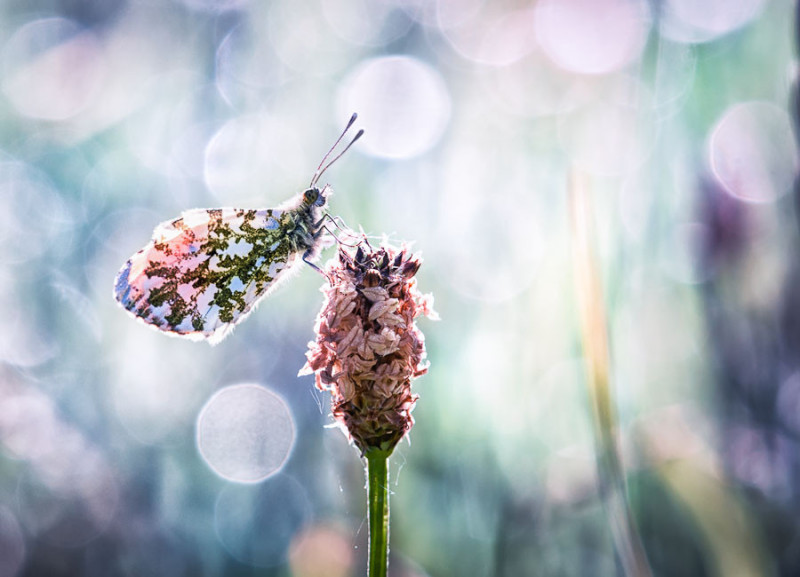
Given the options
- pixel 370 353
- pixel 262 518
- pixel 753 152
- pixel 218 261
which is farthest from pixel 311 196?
pixel 753 152

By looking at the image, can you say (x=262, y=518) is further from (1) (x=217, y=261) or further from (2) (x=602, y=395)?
(2) (x=602, y=395)

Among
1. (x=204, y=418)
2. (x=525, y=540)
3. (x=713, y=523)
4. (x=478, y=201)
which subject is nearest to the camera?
(x=713, y=523)

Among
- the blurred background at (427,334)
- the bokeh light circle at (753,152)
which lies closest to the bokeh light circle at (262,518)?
the blurred background at (427,334)

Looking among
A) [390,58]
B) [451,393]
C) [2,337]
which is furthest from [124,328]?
[390,58]

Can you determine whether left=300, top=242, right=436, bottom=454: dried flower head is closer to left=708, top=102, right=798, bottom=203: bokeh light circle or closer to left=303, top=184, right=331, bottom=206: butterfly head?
left=303, top=184, right=331, bottom=206: butterfly head

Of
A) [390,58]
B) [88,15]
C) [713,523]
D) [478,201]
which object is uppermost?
[88,15]

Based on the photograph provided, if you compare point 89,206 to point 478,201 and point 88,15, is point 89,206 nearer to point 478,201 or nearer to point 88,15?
point 88,15

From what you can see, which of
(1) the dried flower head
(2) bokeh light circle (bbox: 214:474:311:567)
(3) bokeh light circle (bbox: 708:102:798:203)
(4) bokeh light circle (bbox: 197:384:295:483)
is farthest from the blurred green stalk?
(4) bokeh light circle (bbox: 197:384:295:483)
